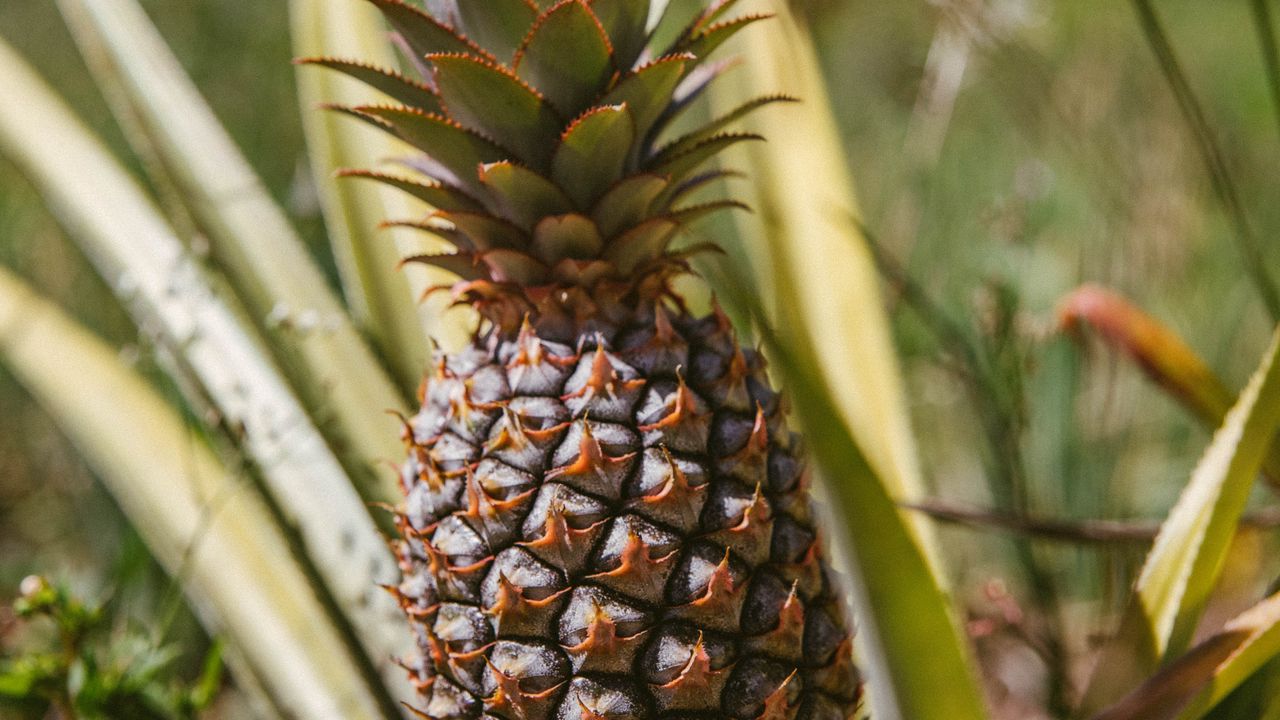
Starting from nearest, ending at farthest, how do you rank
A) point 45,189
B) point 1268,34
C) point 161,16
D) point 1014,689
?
point 1268,34
point 45,189
point 1014,689
point 161,16

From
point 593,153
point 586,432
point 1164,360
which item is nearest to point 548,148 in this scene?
point 593,153

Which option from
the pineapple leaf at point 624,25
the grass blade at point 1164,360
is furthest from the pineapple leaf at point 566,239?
the grass blade at point 1164,360

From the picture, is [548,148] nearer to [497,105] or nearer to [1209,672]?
[497,105]

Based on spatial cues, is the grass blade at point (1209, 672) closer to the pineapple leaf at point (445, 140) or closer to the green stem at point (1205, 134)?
the green stem at point (1205, 134)

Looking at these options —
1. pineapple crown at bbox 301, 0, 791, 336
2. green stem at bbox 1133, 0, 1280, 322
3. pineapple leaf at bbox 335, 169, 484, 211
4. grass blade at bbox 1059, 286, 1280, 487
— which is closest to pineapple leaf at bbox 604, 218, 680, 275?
pineapple crown at bbox 301, 0, 791, 336

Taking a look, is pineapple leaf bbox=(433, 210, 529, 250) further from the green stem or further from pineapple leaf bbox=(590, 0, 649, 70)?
the green stem

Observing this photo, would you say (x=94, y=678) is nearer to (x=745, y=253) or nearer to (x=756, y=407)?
(x=756, y=407)

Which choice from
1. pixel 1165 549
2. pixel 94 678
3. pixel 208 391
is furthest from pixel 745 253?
pixel 94 678
